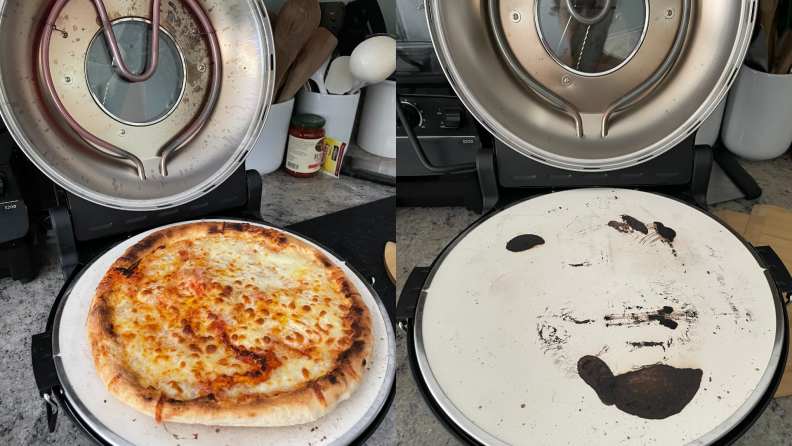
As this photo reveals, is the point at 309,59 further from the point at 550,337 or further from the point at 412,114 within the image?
the point at 550,337

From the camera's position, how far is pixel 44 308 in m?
0.92

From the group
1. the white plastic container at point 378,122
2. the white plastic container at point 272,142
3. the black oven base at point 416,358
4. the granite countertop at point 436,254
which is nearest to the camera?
the black oven base at point 416,358

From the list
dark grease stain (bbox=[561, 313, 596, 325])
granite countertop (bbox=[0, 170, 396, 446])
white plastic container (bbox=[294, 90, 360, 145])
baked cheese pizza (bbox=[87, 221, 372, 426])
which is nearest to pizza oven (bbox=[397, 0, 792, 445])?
dark grease stain (bbox=[561, 313, 596, 325])

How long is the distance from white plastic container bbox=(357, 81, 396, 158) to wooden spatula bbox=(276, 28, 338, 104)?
0.64 ft

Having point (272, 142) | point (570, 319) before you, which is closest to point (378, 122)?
point (272, 142)

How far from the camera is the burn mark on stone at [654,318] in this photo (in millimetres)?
657

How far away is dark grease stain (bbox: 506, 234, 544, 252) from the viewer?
778mm

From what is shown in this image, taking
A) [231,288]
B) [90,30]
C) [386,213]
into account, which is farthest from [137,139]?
[386,213]

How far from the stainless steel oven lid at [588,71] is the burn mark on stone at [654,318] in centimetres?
25

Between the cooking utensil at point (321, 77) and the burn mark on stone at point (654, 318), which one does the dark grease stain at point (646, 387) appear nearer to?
the burn mark on stone at point (654, 318)

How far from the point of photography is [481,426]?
56cm

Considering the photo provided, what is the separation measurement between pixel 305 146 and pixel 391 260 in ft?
1.43

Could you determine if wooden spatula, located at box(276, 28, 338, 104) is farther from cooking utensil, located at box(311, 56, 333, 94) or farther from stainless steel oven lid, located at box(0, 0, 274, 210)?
stainless steel oven lid, located at box(0, 0, 274, 210)

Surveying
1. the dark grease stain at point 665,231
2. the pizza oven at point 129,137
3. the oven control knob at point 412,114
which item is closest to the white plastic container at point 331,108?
the oven control knob at point 412,114
